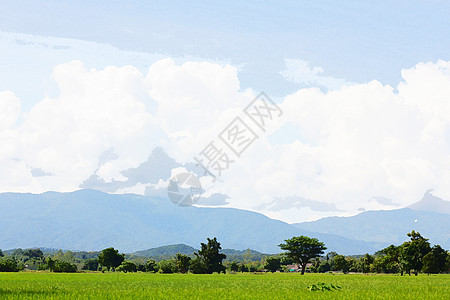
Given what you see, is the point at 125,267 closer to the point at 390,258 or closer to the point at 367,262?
the point at 390,258

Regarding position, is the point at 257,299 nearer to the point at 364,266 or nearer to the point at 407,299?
the point at 407,299

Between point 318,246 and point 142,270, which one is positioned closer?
point 318,246

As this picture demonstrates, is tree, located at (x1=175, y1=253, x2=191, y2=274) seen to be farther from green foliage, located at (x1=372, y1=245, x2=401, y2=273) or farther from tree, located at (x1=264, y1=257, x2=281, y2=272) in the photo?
tree, located at (x1=264, y1=257, x2=281, y2=272)

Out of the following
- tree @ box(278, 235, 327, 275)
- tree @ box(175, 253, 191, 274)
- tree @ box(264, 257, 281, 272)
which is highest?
tree @ box(278, 235, 327, 275)

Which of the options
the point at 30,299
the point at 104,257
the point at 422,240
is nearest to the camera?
the point at 30,299

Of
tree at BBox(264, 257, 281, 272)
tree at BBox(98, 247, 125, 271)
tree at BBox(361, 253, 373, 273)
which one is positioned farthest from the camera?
tree at BBox(264, 257, 281, 272)

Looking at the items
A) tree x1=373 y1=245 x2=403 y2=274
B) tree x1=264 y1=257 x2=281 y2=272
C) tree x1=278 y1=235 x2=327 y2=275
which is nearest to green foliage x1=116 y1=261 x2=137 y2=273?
tree x1=278 y1=235 x2=327 y2=275

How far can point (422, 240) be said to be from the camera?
105 m

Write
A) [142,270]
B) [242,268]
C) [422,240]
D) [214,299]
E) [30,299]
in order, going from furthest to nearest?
[242,268], [142,270], [422,240], [214,299], [30,299]

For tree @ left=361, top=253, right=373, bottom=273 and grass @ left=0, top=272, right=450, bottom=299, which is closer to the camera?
grass @ left=0, top=272, right=450, bottom=299

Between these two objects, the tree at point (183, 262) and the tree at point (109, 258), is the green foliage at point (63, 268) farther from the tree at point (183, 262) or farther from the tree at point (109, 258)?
the tree at point (183, 262)

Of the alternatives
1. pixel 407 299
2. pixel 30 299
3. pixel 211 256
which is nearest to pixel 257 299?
pixel 407 299

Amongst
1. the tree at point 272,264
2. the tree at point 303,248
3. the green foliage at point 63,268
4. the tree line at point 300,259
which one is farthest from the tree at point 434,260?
the tree at point 272,264

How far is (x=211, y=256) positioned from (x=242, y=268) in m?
75.6
